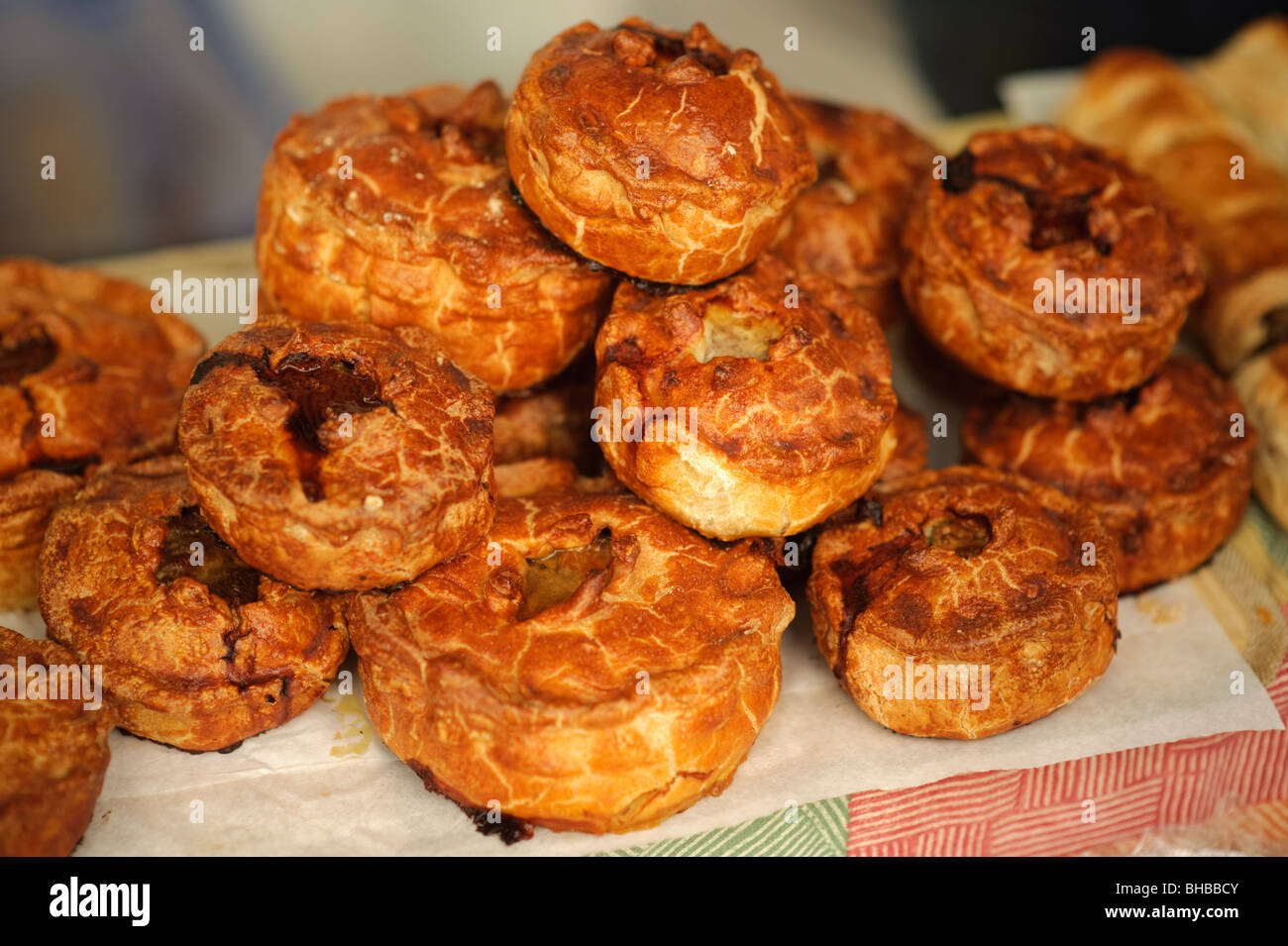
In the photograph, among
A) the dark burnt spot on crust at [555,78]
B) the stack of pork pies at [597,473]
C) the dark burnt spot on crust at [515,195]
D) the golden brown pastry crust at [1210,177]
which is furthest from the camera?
the golden brown pastry crust at [1210,177]

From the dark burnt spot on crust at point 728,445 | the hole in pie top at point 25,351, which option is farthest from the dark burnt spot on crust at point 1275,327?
the hole in pie top at point 25,351

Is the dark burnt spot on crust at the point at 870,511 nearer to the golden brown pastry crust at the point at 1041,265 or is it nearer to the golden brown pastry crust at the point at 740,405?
the golden brown pastry crust at the point at 740,405

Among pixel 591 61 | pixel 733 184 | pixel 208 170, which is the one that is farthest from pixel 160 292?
pixel 733 184

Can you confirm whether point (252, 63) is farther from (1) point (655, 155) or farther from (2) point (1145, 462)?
(2) point (1145, 462)

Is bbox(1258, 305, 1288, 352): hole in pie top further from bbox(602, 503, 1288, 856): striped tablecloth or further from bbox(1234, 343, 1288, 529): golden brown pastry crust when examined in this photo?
bbox(602, 503, 1288, 856): striped tablecloth

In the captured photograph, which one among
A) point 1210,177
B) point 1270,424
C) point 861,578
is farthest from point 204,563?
point 1210,177

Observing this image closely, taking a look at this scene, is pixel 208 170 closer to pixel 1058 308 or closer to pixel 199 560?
pixel 199 560
